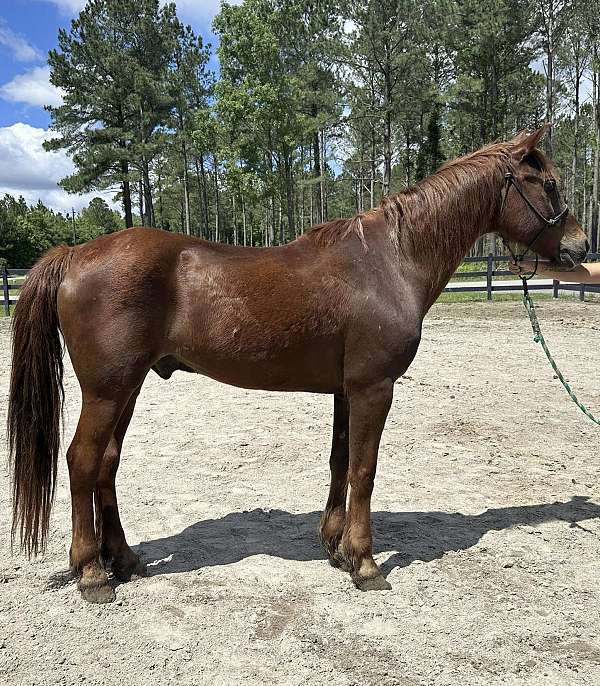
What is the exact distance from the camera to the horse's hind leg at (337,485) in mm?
3438

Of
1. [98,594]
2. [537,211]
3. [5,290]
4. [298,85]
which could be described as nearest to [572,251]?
[537,211]

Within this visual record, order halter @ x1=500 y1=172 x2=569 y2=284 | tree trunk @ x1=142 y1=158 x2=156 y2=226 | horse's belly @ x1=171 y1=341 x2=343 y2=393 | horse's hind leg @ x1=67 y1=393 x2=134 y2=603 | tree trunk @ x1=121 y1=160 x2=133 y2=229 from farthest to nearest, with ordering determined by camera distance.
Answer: tree trunk @ x1=121 y1=160 x2=133 y2=229 → tree trunk @ x1=142 y1=158 x2=156 y2=226 → halter @ x1=500 y1=172 x2=569 y2=284 → horse's belly @ x1=171 y1=341 x2=343 y2=393 → horse's hind leg @ x1=67 y1=393 x2=134 y2=603

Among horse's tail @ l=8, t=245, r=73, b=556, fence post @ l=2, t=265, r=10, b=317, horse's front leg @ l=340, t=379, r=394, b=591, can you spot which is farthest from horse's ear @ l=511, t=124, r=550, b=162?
fence post @ l=2, t=265, r=10, b=317

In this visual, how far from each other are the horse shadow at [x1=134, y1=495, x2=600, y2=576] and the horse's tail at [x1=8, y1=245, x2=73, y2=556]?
80 centimetres

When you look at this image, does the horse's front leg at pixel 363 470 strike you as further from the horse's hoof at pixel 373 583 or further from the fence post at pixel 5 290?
the fence post at pixel 5 290

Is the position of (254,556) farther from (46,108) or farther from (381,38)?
(46,108)

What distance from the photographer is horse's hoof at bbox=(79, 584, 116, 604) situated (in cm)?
290

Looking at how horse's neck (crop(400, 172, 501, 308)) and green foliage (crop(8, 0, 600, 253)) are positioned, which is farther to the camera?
green foliage (crop(8, 0, 600, 253))

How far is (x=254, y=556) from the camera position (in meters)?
3.41

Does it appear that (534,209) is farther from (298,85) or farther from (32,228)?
(32,228)

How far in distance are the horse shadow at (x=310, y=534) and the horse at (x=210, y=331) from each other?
320 mm

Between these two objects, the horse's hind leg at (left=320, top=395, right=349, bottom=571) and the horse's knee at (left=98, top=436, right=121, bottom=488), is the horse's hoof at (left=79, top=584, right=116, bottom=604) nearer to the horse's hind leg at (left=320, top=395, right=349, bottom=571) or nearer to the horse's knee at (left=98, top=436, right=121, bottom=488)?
the horse's knee at (left=98, top=436, right=121, bottom=488)

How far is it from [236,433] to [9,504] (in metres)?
2.26

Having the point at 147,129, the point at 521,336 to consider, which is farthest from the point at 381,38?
the point at 521,336
